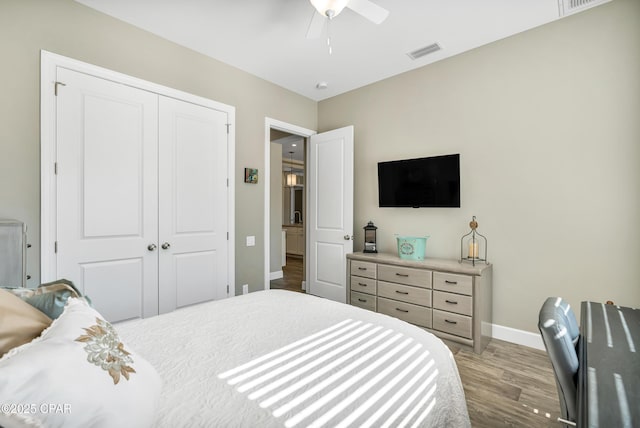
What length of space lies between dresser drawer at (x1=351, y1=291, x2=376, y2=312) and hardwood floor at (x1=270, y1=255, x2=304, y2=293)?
1398mm

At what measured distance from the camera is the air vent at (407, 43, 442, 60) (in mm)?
3032

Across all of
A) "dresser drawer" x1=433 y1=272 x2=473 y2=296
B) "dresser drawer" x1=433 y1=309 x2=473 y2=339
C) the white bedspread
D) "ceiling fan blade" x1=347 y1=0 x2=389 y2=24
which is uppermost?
"ceiling fan blade" x1=347 y1=0 x2=389 y2=24

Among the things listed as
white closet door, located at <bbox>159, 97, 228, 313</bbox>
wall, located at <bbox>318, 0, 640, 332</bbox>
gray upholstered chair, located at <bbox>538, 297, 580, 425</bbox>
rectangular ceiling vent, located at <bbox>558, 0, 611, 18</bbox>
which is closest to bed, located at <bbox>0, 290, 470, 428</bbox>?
→ gray upholstered chair, located at <bbox>538, 297, 580, 425</bbox>

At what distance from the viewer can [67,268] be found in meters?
2.32

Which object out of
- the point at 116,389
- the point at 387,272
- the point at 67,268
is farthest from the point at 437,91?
the point at 67,268

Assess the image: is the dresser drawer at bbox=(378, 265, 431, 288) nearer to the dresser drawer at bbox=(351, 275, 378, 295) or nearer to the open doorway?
the dresser drawer at bbox=(351, 275, 378, 295)

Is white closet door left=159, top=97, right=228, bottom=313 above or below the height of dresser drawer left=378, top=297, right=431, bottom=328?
above

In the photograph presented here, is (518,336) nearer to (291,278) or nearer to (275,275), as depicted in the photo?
(291,278)

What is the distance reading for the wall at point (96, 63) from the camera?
210cm

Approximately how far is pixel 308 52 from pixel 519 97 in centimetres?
211

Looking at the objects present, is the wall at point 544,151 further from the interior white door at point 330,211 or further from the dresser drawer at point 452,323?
the interior white door at point 330,211

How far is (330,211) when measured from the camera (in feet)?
13.1

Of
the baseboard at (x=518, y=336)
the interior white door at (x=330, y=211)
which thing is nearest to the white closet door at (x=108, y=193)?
the interior white door at (x=330, y=211)

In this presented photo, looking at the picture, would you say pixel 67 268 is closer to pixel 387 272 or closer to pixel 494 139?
pixel 387 272
